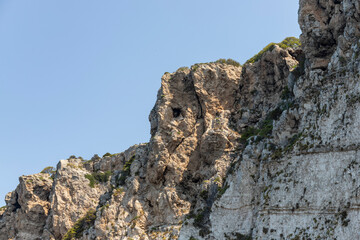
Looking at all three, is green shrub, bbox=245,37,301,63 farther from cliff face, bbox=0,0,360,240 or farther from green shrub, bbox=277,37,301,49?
cliff face, bbox=0,0,360,240

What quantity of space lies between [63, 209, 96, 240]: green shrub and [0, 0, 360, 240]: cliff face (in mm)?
249

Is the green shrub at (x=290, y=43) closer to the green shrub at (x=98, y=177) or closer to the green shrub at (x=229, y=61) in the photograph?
the green shrub at (x=229, y=61)

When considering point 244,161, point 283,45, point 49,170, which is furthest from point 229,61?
point 49,170

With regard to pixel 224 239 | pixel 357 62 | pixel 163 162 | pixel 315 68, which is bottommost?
pixel 224 239

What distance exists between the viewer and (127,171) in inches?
2721

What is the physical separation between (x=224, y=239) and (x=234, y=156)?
39.5 feet

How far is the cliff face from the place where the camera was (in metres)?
44.4

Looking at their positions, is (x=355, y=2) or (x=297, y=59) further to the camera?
(x=297, y=59)

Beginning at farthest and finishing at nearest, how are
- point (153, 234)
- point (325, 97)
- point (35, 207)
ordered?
point (35, 207)
point (153, 234)
point (325, 97)

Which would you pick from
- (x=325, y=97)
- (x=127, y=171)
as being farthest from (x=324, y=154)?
(x=127, y=171)

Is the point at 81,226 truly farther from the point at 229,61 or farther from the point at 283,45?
the point at 283,45

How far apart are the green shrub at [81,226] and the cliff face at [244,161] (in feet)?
0.82

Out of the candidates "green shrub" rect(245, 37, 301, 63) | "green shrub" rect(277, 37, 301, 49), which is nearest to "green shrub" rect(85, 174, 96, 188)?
"green shrub" rect(245, 37, 301, 63)

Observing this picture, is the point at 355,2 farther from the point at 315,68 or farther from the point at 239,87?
the point at 239,87
